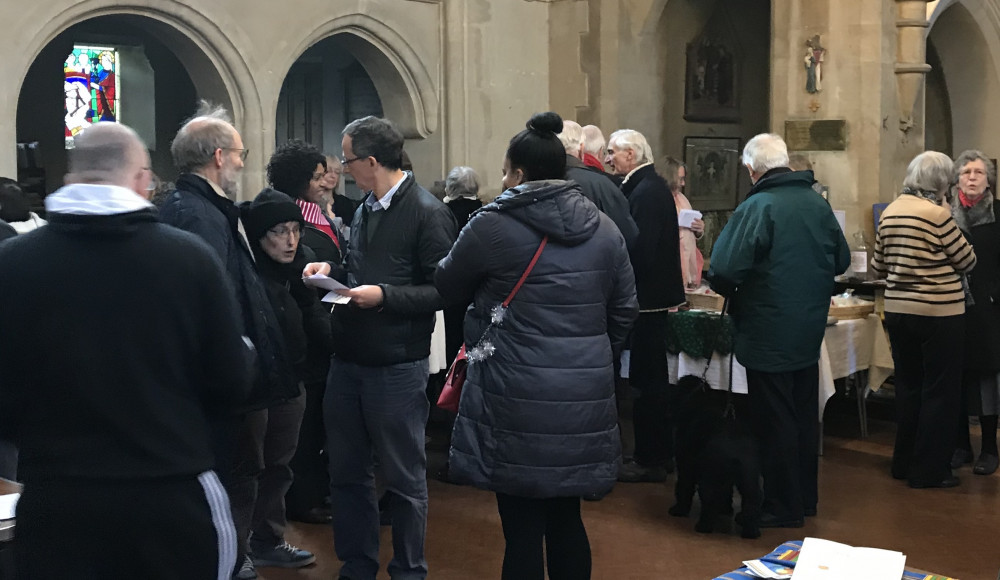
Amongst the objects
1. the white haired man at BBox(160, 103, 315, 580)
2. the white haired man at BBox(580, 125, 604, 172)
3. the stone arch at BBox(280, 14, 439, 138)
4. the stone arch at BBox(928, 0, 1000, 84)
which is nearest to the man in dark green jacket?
the white haired man at BBox(580, 125, 604, 172)

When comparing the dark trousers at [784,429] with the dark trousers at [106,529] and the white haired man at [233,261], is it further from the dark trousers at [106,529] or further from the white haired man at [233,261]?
the dark trousers at [106,529]

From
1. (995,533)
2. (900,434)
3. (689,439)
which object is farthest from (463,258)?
(900,434)

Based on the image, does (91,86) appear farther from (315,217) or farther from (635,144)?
(315,217)

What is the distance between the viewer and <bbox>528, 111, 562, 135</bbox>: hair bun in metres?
3.46

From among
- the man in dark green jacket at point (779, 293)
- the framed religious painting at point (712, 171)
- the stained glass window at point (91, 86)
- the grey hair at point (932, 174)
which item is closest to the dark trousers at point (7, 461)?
the man in dark green jacket at point (779, 293)

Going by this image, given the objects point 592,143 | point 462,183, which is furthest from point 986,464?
point 462,183

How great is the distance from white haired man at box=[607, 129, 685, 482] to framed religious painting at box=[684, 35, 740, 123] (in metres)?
5.44

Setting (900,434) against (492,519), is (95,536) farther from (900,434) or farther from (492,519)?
(900,434)

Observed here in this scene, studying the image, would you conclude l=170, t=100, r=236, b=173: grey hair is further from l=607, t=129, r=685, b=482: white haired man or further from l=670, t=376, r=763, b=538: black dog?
l=607, t=129, r=685, b=482: white haired man

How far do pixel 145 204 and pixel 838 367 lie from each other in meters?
5.38

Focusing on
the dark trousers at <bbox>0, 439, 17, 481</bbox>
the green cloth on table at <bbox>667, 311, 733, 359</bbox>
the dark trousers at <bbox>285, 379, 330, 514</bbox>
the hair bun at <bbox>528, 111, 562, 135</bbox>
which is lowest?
the dark trousers at <bbox>285, 379, 330, 514</bbox>

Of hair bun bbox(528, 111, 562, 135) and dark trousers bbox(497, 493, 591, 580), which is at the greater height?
hair bun bbox(528, 111, 562, 135)

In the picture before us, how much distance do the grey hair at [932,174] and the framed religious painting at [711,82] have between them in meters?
5.60

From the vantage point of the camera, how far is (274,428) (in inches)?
174
